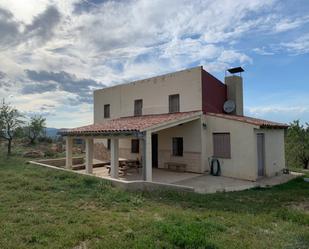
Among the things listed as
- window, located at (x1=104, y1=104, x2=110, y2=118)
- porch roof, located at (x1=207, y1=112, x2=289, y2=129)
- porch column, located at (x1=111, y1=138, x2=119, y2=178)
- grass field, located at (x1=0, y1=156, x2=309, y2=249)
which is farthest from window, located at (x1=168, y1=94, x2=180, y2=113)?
grass field, located at (x1=0, y1=156, x2=309, y2=249)

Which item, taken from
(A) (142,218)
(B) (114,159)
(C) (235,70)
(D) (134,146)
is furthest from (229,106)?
(A) (142,218)

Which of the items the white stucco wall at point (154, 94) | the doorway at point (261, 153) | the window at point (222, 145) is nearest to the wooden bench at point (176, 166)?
the window at point (222, 145)

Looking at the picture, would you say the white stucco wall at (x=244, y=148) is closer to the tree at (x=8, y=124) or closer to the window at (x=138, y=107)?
the window at (x=138, y=107)

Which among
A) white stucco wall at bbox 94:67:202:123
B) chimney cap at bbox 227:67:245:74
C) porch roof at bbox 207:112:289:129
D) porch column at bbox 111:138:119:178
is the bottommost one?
porch column at bbox 111:138:119:178

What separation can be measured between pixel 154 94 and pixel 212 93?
4051 mm

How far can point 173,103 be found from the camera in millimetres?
17828

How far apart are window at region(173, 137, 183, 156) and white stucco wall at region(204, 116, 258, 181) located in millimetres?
2337

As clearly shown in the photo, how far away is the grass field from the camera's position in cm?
546

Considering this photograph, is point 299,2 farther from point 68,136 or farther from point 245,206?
point 68,136

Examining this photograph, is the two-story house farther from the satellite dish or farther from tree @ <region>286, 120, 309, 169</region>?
tree @ <region>286, 120, 309, 169</region>

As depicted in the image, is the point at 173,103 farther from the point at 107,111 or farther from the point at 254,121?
the point at 107,111

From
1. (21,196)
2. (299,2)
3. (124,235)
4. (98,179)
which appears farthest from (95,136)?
(299,2)

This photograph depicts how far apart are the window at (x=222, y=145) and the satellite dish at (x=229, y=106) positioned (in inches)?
137

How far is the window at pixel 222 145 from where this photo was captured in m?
14.6
